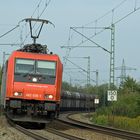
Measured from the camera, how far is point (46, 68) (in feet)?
84.0

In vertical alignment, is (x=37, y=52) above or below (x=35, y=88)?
above

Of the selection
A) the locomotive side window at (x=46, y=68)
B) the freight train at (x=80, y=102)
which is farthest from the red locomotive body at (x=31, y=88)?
the freight train at (x=80, y=102)

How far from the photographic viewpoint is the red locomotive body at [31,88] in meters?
24.8

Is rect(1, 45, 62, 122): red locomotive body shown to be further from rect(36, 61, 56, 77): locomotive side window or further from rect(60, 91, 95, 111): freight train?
rect(60, 91, 95, 111): freight train

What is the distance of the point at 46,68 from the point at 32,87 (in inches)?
48.7

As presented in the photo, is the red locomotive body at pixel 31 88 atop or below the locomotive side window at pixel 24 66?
below

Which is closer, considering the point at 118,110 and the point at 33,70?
the point at 33,70

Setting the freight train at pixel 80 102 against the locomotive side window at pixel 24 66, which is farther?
the freight train at pixel 80 102

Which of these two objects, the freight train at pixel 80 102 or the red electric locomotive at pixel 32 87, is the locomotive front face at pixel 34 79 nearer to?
the red electric locomotive at pixel 32 87

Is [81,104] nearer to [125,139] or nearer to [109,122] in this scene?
[109,122]

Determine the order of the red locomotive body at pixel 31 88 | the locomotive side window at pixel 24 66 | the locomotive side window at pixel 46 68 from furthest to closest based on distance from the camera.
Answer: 1. the locomotive side window at pixel 46 68
2. the locomotive side window at pixel 24 66
3. the red locomotive body at pixel 31 88

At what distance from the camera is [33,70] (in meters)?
25.5

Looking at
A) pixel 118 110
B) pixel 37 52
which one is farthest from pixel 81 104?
pixel 37 52

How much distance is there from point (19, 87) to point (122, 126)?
43.9 ft
